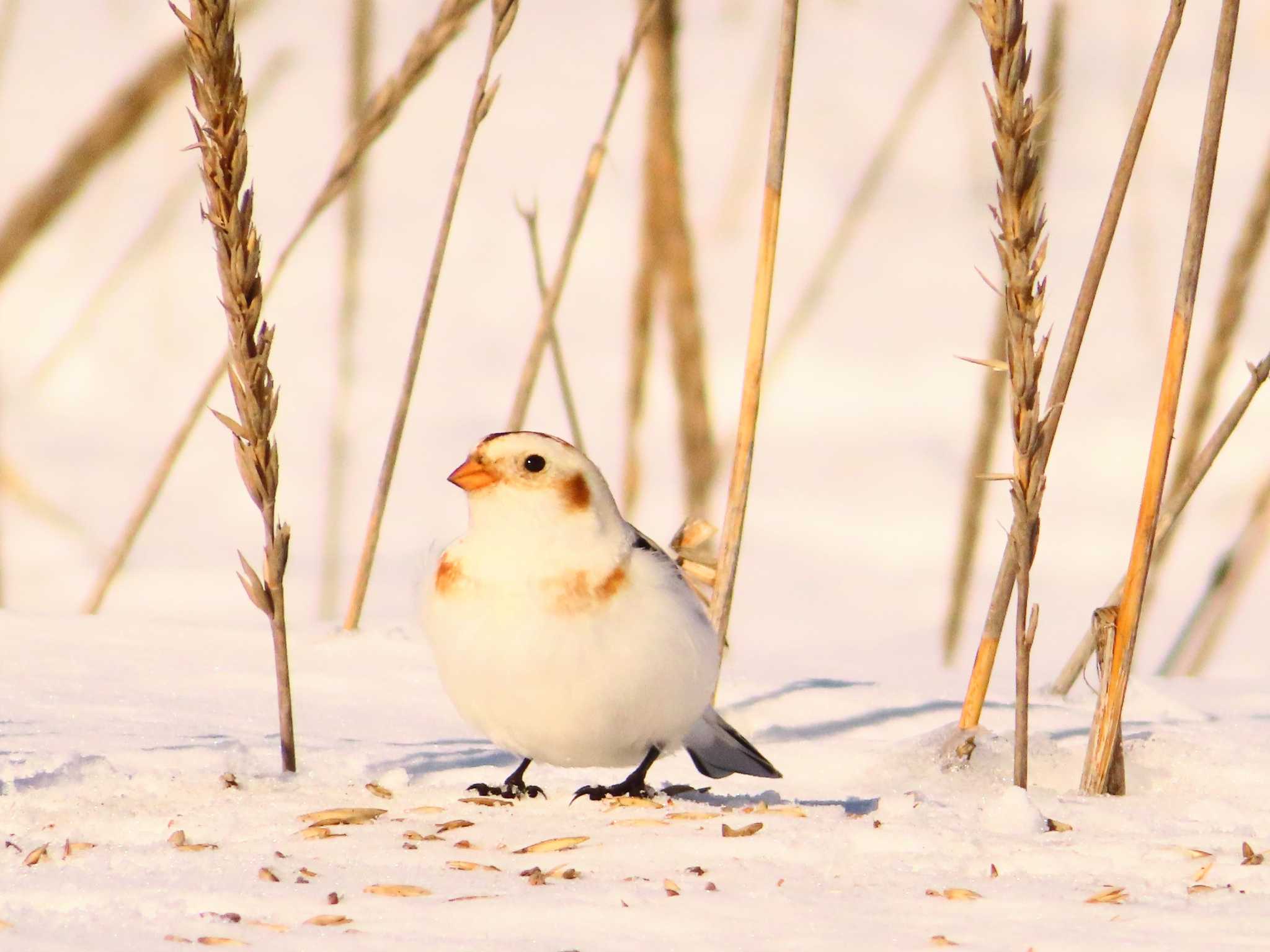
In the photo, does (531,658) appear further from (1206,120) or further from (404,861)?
(1206,120)

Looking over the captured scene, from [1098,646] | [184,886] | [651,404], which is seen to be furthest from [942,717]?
[651,404]

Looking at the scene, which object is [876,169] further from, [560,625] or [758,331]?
[560,625]

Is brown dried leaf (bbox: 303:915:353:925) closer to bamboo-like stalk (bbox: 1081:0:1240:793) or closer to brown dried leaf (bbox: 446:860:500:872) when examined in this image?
brown dried leaf (bbox: 446:860:500:872)

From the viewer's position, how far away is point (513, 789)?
2535 millimetres

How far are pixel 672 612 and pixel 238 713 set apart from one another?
0.94 meters

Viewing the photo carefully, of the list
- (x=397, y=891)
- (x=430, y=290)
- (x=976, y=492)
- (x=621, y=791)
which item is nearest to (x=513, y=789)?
(x=621, y=791)

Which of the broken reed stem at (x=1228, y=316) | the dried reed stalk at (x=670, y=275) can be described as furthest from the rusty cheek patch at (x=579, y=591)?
the dried reed stalk at (x=670, y=275)

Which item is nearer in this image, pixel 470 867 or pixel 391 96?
pixel 470 867

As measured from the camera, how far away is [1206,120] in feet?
8.00

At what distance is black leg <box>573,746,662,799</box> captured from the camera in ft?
8.39

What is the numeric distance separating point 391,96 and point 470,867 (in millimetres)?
1525

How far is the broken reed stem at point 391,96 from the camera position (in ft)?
9.89

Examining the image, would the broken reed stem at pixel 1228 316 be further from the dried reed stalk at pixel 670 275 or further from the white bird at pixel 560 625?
the white bird at pixel 560 625

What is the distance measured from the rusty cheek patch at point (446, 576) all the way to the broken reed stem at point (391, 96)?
0.76 metres
